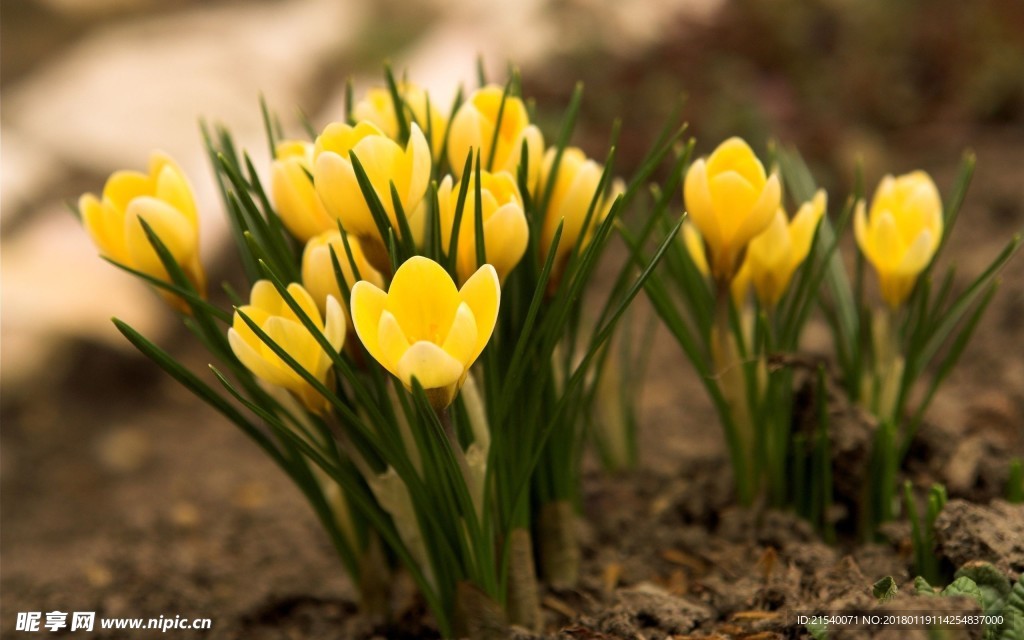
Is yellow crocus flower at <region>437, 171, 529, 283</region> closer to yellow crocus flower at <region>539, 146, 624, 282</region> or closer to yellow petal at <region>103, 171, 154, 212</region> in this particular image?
yellow crocus flower at <region>539, 146, 624, 282</region>

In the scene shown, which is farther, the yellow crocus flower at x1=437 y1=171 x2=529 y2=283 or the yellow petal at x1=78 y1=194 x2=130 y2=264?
the yellow petal at x1=78 y1=194 x2=130 y2=264

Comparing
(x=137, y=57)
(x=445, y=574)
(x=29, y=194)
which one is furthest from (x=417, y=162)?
(x=137, y=57)

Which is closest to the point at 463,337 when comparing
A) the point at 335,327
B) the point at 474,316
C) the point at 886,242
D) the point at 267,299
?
the point at 474,316

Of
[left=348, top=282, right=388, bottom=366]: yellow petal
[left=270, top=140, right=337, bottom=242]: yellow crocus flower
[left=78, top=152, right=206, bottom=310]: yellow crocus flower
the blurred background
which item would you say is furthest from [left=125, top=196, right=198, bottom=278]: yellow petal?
the blurred background

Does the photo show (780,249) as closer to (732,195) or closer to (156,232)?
(732,195)

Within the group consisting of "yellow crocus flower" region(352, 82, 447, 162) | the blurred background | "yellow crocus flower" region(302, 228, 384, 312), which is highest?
the blurred background

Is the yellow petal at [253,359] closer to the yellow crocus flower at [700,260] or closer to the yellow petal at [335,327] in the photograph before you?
the yellow petal at [335,327]

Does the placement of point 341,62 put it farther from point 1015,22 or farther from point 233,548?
point 233,548
